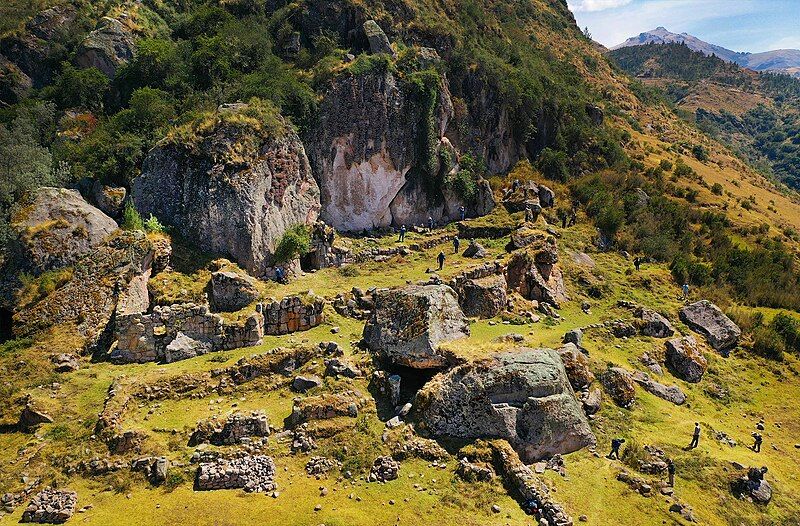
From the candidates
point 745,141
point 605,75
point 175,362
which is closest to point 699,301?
point 175,362

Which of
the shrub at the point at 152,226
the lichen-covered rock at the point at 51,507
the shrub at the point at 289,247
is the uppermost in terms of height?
the shrub at the point at 152,226

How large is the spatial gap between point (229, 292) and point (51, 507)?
1036 cm

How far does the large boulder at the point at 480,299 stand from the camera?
25.3 m

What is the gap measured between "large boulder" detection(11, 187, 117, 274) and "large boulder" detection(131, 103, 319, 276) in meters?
2.35

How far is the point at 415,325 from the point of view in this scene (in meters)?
19.4

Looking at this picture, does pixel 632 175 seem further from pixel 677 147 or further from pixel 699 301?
pixel 677 147

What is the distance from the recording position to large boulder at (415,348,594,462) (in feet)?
54.9

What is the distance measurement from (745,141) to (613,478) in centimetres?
12166

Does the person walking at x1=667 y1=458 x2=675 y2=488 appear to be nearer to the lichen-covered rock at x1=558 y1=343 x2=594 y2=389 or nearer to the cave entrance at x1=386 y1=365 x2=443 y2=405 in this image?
the lichen-covered rock at x1=558 y1=343 x2=594 y2=389

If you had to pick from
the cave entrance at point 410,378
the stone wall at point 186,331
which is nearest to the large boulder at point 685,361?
the cave entrance at point 410,378

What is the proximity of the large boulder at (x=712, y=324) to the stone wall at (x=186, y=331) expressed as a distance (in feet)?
66.3

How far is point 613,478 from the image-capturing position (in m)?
16.0

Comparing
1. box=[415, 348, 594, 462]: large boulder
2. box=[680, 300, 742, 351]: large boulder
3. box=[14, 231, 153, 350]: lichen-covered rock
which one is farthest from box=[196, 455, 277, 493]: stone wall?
box=[680, 300, 742, 351]: large boulder

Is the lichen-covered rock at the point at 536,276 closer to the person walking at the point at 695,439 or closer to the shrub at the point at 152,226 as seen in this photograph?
the person walking at the point at 695,439
